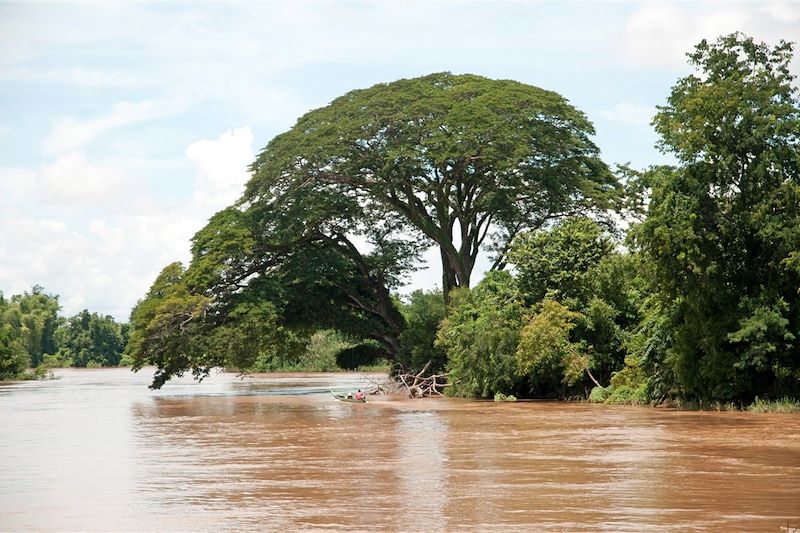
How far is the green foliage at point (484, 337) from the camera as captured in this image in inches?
1334

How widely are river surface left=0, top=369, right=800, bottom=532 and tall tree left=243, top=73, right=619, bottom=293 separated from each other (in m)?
13.1

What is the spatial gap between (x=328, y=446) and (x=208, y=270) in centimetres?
2335

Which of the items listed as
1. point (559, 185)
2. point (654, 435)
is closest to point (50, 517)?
point (654, 435)

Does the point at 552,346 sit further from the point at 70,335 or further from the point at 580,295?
the point at 70,335

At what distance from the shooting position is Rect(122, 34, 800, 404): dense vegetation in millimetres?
26312

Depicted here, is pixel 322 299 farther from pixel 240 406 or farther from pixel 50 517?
pixel 50 517

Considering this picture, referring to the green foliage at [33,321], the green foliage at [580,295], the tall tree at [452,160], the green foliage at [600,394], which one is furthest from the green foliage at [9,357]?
the green foliage at [600,394]

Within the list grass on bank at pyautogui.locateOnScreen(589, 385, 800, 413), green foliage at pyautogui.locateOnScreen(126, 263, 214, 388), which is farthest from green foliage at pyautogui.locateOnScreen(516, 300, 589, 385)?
green foliage at pyautogui.locateOnScreen(126, 263, 214, 388)

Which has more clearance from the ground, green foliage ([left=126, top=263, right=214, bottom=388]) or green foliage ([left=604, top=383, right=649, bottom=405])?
green foliage ([left=126, top=263, right=214, bottom=388])

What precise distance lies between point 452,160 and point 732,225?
14.8m

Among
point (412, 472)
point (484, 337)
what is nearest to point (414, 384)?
point (484, 337)

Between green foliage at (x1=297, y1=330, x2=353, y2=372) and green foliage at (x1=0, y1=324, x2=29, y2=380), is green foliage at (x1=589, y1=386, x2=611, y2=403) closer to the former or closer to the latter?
green foliage at (x1=0, y1=324, x2=29, y2=380)

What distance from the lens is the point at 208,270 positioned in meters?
43.1

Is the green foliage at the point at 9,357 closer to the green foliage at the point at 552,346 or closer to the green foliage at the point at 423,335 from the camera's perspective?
the green foliage at the point at 423,335
